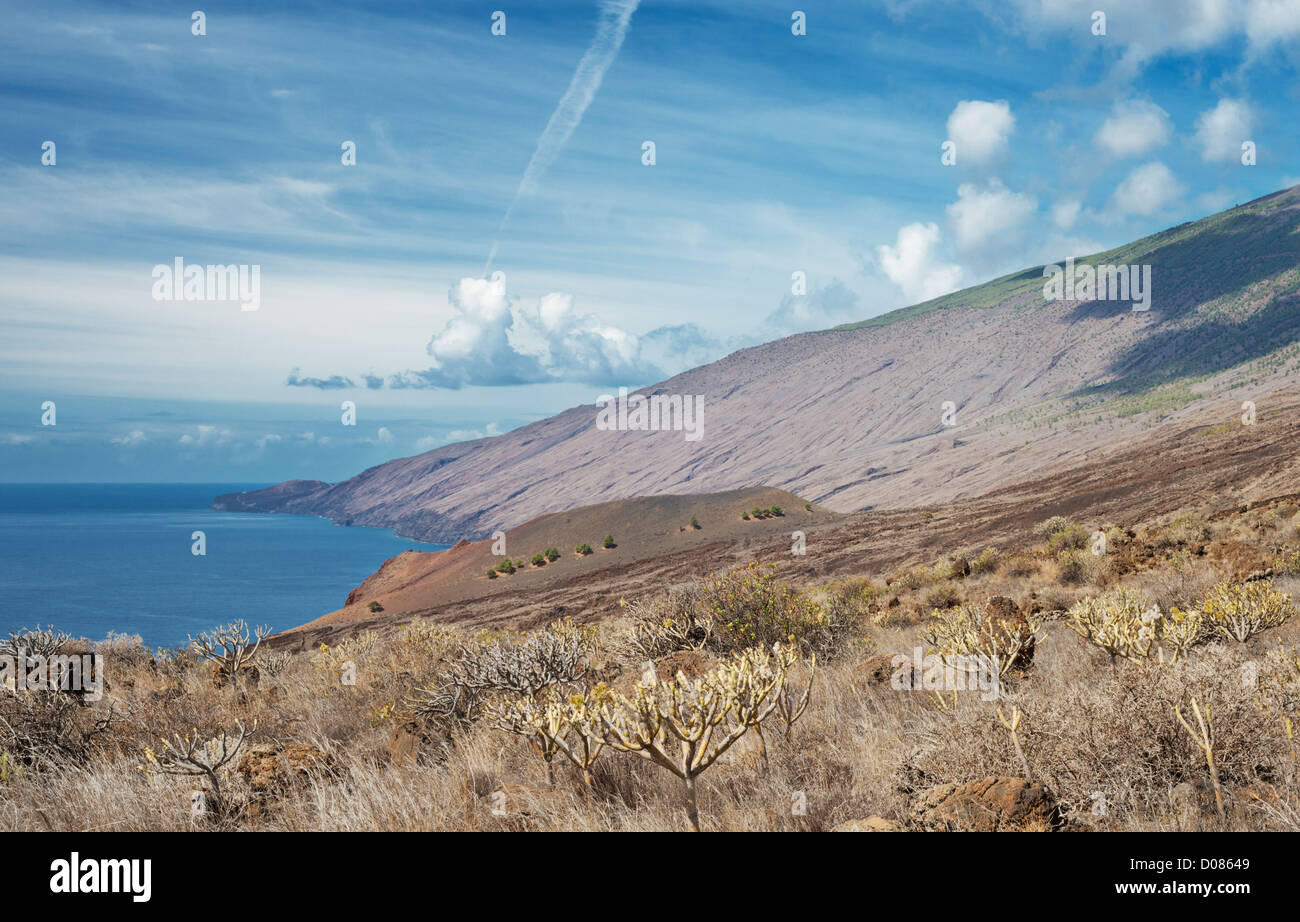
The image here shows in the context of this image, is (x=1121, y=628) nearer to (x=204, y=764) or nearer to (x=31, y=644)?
(x=204, y=764)

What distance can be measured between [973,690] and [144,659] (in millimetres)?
12917

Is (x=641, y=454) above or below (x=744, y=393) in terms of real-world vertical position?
below

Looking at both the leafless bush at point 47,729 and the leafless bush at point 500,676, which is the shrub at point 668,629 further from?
the leafless bush at point 47,729

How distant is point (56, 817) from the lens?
15.6 ft

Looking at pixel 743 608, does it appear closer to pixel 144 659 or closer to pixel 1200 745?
pixel 1200 745

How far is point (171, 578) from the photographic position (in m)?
105

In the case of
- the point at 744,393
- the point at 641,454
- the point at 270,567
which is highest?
the point at 744,393

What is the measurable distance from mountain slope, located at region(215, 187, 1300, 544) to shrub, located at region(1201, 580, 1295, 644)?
5379cm

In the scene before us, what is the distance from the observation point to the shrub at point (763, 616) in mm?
9016

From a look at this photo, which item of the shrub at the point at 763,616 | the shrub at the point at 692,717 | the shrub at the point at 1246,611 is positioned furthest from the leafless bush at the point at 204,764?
the shrub at the point at 1246,611

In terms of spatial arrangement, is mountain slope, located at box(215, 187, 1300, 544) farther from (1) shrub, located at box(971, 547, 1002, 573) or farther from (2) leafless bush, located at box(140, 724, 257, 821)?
(2) leafless bush, located at box(140, 724, 257, 821)

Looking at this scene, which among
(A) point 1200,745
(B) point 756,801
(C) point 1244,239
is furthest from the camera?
(C) point 1244,239

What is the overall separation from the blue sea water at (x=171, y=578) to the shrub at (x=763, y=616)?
40.0 metres
